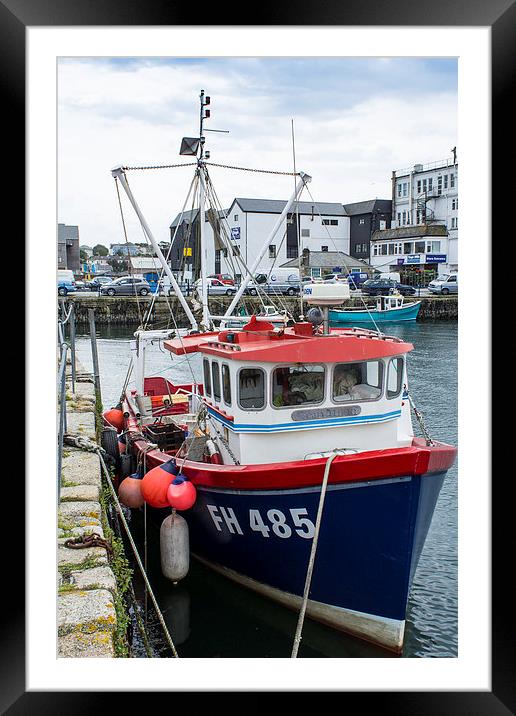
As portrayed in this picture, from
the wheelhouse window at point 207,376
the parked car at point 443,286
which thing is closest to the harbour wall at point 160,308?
the parked car at point 443,286

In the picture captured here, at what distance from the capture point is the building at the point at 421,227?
16.9 m

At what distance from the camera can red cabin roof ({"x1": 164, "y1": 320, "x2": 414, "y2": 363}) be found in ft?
19.0

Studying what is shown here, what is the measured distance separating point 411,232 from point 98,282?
14.7 metres

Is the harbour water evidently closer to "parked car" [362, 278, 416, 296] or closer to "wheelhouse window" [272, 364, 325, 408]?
"wheelhouse window" [272, 364, 325, 408]

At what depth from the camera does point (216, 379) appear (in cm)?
670

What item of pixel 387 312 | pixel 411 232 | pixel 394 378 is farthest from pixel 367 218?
pixel 394 378

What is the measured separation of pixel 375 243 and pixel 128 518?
24.6 meters

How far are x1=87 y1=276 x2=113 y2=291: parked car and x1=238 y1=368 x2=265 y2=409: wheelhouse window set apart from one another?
86.6 ft

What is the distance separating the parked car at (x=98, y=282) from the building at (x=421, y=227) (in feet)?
41.4

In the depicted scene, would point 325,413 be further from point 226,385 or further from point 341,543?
point 341,543

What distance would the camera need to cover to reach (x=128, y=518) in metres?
8.84
